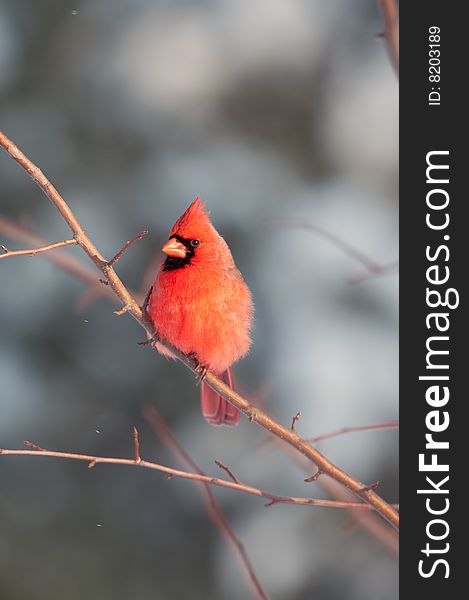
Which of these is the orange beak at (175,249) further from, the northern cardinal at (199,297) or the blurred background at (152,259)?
the blurred background at (152,259)

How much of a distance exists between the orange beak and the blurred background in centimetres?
131

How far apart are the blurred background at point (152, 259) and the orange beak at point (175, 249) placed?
131cm

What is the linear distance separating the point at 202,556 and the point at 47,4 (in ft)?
9.35

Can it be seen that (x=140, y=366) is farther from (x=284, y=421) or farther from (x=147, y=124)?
(x=147, y=124)

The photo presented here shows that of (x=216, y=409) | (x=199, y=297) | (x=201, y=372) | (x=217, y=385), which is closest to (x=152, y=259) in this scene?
(x=216, y=409)

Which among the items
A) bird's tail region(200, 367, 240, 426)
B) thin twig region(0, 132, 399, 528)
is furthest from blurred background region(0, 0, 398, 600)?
thin twig region(0, 132, 399, 528)

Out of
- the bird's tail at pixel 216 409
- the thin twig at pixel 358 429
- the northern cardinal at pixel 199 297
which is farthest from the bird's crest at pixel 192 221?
the thin twig at pixel 358 429

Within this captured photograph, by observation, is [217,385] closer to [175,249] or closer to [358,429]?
[358,429]

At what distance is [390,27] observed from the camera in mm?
1613

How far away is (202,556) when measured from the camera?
3604 millimetres

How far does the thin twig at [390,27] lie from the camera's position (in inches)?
62.4

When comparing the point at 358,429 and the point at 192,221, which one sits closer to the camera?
the point at 358,429

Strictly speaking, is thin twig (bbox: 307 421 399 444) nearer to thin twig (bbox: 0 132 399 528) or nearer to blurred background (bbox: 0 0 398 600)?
thin twig (bbox: 0 132 399 528)

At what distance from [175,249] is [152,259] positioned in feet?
5.20
